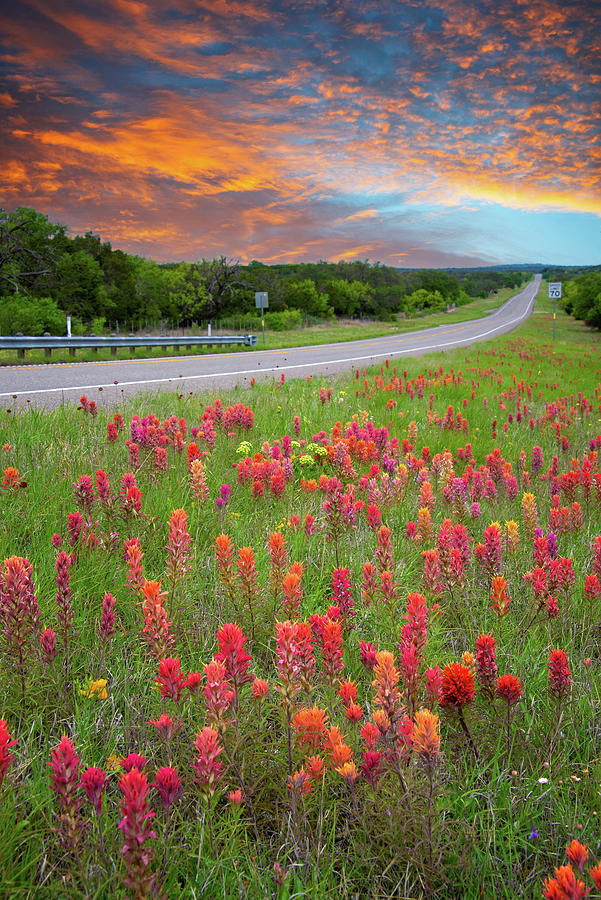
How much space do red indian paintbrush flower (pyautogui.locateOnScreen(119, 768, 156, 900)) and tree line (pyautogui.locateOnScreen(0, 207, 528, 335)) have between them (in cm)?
3486

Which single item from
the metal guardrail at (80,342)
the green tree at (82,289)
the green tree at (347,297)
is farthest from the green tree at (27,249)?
the green tree at (347,297)

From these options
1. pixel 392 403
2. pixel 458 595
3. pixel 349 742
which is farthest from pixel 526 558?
pixel 392 403

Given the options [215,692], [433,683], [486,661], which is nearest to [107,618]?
[215,692]

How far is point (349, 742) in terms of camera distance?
176 centimetres

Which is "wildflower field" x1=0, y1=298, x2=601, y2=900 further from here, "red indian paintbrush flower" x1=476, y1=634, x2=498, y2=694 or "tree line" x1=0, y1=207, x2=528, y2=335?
"tree line" x1=0, y1=207, x2=528, y2=335

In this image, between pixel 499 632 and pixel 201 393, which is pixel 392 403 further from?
pixel 499 632

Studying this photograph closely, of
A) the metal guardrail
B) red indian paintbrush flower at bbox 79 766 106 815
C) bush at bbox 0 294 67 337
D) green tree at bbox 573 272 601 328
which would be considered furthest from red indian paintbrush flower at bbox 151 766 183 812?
green tree at bbox 573 272 601 328

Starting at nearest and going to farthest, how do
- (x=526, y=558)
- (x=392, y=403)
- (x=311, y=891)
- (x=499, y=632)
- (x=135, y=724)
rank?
(x=311, y=891) < (x=135, y=724) < (x=499, y=632) < (x=526, y=558) < (x=392, y=403)

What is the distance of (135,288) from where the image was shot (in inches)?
2790

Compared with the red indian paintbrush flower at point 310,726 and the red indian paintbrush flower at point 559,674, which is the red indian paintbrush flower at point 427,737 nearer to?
the red indian paintbrush flower at point 310,726

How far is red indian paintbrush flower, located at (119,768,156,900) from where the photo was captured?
41.0 inches

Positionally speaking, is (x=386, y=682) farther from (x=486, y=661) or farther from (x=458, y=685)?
(x=486, y=661)

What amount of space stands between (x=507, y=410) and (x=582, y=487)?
188 inches

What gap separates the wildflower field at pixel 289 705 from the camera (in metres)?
1.39
